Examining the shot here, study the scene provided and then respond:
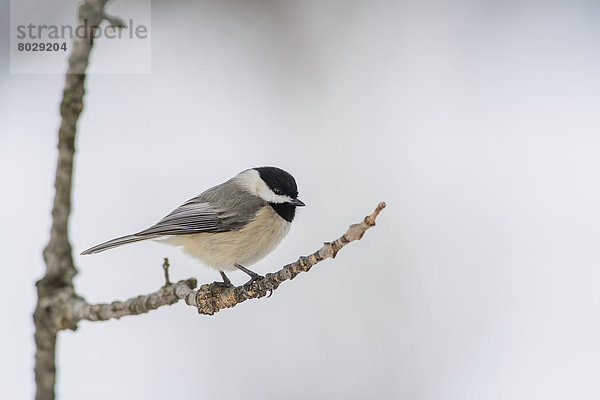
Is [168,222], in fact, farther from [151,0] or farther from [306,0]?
[306,0]

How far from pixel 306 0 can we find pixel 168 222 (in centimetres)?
240

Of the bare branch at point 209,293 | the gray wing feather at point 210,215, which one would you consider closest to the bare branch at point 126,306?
the bare branch at point 209,293

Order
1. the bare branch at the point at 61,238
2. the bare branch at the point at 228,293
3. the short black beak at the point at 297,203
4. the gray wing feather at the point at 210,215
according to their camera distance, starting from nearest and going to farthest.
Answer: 1. the bare branch at the point at 61,238
2. the bare branch at the point at 228,293
3. the gray wing feather at the point at 210,215
4. the short black beak at the point at 297,203

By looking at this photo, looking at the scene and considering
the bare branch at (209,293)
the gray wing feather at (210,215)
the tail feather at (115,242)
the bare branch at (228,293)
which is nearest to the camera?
the bare branch at (209,293)

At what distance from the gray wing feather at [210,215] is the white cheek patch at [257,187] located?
1.4 inches

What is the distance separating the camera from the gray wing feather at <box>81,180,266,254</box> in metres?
2.25

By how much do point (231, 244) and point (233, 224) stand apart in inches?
3.4

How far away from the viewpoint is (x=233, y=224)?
2.33 m

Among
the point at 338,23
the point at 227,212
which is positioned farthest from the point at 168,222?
the point at 338,23

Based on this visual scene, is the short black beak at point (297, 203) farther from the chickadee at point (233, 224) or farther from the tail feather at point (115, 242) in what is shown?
the tail feather at point (115, 242)

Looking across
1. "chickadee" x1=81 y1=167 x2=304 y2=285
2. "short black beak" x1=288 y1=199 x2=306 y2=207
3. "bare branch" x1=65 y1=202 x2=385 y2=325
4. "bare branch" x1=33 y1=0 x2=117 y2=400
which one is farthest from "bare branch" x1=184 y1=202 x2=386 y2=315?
"short black beak" x1=288 y1=199 x2=306 y2=207

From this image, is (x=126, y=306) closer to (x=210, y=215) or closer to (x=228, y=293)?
(x=228, y=293)

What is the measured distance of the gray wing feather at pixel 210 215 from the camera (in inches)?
88.5

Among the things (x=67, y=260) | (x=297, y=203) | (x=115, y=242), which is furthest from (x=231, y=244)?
(x=67, y=260)
